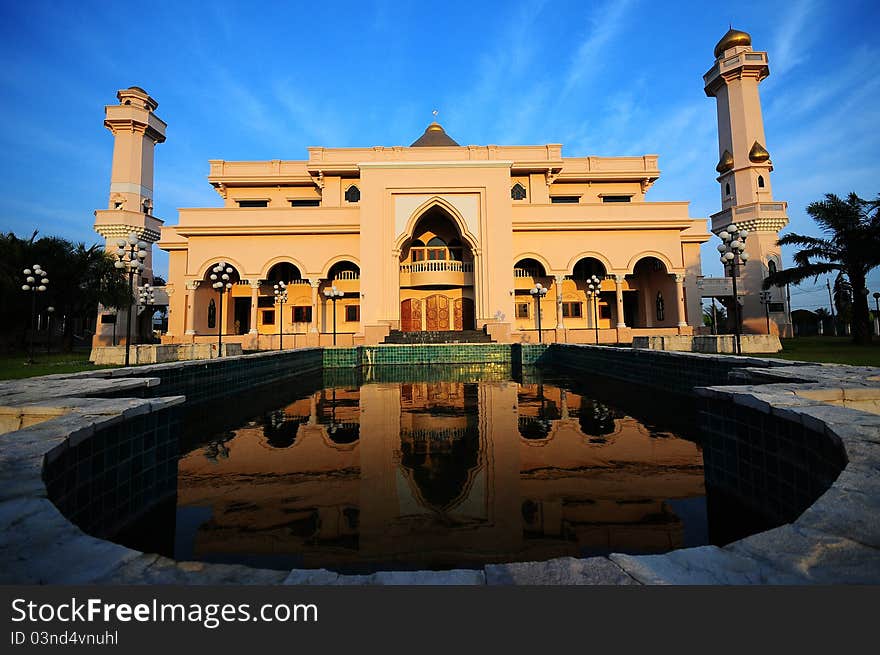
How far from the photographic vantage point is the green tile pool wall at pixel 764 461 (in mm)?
2365

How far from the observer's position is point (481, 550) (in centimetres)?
221

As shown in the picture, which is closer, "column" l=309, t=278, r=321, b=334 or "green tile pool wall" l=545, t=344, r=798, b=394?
"green tile pool wall" l=545, t=344, r=798, b=394

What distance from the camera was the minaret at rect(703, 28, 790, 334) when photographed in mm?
25141

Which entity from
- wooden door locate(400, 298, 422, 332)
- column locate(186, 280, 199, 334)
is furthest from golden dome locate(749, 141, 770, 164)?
column locate(186, 280, 199, 334)

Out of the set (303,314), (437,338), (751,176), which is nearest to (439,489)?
(437,338)

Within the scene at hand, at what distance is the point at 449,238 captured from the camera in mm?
24016

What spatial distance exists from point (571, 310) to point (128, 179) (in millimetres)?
27445

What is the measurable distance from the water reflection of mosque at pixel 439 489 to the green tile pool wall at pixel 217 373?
182 cm

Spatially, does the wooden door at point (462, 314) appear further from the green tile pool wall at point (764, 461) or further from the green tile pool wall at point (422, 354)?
the green tile pool wall at point (764, 461)

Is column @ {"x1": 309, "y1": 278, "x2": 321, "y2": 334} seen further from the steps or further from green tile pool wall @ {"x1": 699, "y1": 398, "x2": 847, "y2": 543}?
green tile pool wall @ {"x1": 699, "y1": 398, "x2": 847, "y2": 543}

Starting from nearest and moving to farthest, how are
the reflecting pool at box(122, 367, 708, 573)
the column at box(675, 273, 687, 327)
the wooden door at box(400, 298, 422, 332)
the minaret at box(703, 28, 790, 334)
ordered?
1. the reflecting pool at box(122, 367, 708, 573)
2. the column at box(675, 273, 687, 327)
3. the wooden door at box(400, 298, 422, 332)
4. the minaret at box(703, 28, 790, 334)

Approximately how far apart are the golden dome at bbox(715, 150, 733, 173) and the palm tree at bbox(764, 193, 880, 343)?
12.7 metres

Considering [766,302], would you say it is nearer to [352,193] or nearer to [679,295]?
[679,295]

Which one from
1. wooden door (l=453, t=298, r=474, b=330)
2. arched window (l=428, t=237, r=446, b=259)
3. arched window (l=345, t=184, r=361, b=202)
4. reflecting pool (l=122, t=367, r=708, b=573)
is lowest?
reflecting pool (l=122, t=367, r=708, b=573)
